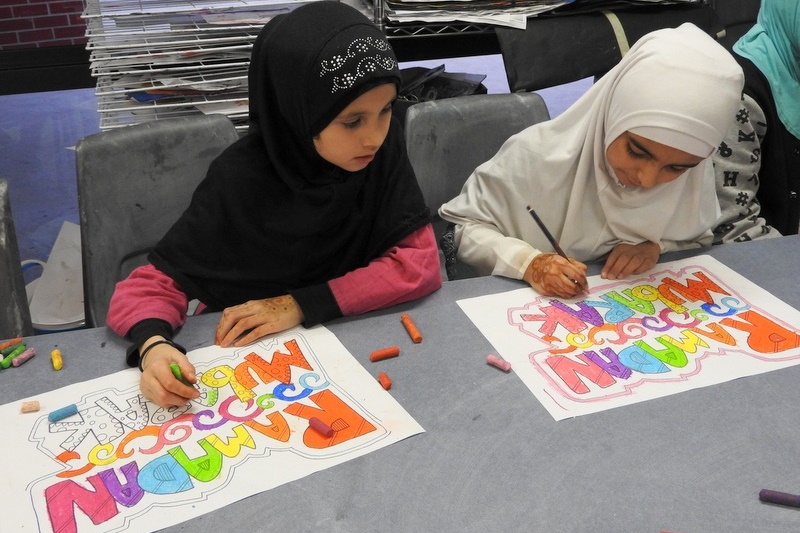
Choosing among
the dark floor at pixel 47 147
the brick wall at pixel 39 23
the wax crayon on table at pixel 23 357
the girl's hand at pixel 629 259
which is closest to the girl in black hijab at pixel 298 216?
the wax crayon on table at pixel 23 357

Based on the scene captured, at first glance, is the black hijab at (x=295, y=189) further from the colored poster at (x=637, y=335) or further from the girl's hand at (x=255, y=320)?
the colored poster at (x=637, y=335)

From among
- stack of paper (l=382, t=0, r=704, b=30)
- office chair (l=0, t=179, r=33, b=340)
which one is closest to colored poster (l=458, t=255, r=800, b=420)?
office chair (l=0, t=179, r=33, b=340)

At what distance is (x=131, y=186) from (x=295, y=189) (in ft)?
1.32

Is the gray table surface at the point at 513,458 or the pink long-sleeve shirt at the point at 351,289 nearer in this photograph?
the gray table surface at the point at 513,458

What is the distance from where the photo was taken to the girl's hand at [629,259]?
51.3 inches

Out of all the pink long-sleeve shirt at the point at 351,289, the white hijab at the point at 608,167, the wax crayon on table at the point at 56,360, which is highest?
the white hijab at the point at 608,167

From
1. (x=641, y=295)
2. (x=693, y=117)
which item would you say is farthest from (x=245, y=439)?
(x=693, y=117)

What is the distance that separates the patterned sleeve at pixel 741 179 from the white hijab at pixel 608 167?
158 millimetres

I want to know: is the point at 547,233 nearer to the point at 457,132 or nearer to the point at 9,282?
the point at 457,132

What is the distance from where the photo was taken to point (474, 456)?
864mm

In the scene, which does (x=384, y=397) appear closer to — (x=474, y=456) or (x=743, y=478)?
(x=474, y=456)

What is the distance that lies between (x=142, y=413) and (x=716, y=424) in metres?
0.73

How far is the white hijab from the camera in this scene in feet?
3.86

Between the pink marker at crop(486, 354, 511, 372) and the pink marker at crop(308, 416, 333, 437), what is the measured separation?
26cm
